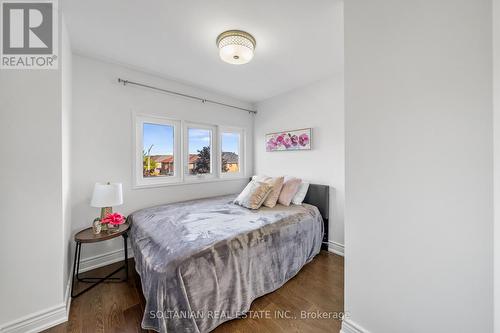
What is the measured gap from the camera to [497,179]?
81 centimetres

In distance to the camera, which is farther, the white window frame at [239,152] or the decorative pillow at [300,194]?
the white window frame at [239,152]

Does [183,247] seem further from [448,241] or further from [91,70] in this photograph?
[91,70]

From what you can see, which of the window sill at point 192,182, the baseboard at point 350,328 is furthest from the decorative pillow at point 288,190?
the baseboard at point 350,328

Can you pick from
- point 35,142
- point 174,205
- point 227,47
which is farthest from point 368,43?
point 174,205

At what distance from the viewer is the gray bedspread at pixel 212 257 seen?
1289 mm

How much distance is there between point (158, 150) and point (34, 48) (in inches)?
60.1

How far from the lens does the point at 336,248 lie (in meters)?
2.64

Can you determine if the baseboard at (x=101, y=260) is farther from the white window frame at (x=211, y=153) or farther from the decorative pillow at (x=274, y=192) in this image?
the decorative pillow at (x=274, y=192)

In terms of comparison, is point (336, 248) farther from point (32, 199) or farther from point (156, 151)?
point (32, 199)

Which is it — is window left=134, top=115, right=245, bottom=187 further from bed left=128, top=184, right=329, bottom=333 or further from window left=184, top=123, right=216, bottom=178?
bed left=128, top=184, right=329, bottom=333

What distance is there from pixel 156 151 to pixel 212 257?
1.93m

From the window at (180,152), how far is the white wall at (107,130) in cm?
A: 12

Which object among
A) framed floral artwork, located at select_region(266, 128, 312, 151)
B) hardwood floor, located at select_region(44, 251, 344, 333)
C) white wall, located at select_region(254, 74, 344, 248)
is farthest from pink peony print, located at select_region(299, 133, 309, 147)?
hardwood floor, located at select_region(44, 251, 344, 333)

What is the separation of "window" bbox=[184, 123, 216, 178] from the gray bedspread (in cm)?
85
